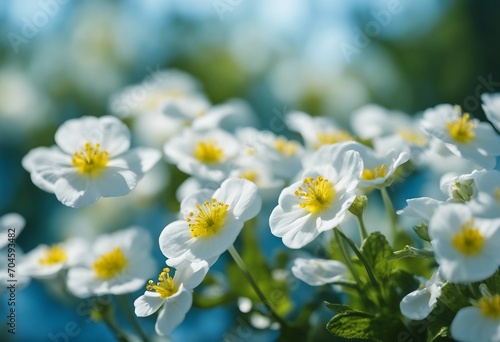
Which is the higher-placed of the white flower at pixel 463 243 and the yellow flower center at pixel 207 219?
the white flower at pixel 463 243

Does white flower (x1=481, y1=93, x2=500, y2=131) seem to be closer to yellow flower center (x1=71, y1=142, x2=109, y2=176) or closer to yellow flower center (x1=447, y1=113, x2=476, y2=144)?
yellow flower center (x1=447, y1=113, x2=476, y2=144)

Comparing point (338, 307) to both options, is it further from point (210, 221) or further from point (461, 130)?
point (461, 130)

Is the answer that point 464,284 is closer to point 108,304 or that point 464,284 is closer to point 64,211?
point 108,304

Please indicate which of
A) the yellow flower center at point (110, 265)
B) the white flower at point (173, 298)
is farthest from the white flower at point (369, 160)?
the yellow flower center at point (110, 265)

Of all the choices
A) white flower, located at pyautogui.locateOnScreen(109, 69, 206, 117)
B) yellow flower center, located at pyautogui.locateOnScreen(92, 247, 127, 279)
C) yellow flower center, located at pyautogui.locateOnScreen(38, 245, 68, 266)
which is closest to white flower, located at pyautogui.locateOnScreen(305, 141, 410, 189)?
yellow flower center, located at pyautogui.locateOnScreen(92, 247, 127, 279)

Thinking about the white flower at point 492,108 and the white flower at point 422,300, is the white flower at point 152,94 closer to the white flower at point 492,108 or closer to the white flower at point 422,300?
the white flower at point 492,108

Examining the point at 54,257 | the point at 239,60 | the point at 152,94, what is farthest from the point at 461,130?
the point at 239,60
